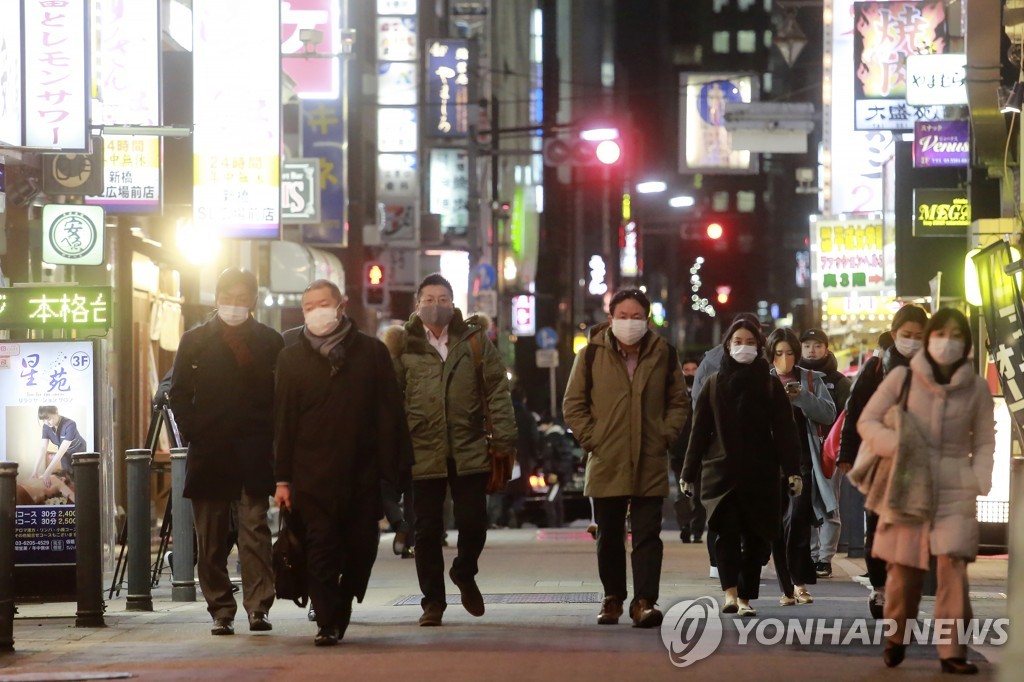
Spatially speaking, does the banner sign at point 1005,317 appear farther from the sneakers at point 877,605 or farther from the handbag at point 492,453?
the handbag at point 492,453

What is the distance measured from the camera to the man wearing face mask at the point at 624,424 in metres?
10.1

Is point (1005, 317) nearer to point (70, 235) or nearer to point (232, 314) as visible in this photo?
point (232, 314)

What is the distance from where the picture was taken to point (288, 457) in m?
9.27

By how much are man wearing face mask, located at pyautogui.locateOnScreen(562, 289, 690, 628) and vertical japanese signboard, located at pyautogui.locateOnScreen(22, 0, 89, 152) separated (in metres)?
5.59

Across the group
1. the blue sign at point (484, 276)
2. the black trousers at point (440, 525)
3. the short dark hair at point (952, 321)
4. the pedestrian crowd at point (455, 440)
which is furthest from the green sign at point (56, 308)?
the blue sign at point (484, 276)

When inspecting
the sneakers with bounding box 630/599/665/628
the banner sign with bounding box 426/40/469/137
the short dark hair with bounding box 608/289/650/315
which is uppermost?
the banner sign with bounding box 426/40/469/137

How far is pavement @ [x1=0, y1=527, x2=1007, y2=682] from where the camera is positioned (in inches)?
318

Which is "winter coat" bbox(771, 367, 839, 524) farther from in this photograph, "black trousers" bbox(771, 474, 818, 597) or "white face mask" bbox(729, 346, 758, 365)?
"white face mask" bbox(729, 346, 758, 365)

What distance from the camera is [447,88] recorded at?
37.5 metres

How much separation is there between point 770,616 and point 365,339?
10.3 feet

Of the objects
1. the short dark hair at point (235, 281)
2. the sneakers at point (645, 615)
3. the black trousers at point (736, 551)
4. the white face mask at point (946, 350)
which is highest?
Result: the short dark hair at point (235, 281)

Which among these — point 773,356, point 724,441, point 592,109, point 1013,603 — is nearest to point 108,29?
point 773,356

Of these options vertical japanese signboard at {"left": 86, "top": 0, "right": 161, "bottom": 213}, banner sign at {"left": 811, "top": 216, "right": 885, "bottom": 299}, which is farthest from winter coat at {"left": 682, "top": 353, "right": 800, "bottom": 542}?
banner sign at {"left": 811, "top": 216, "right": 885, "bottom": 299}

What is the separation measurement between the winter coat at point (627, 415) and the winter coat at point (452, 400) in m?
0.43
